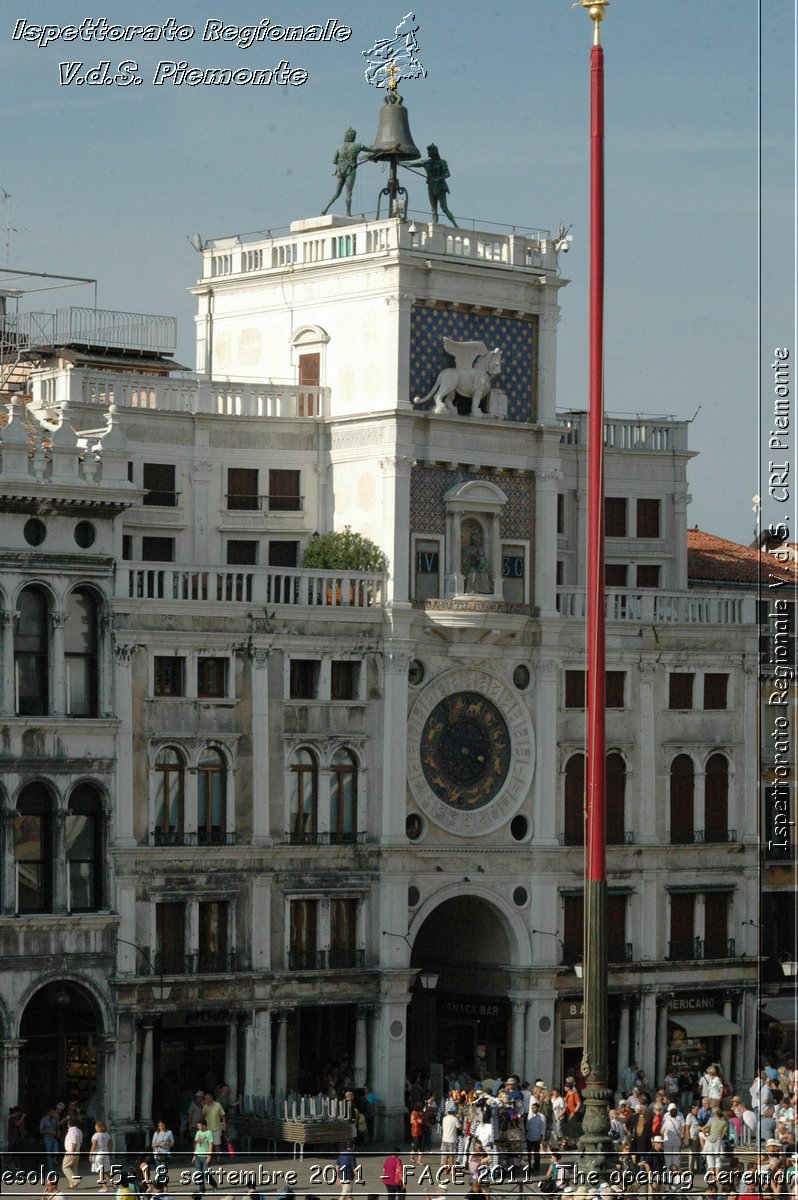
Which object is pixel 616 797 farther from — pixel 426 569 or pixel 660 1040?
pixel 426 569

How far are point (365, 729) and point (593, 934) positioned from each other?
55.2 ft

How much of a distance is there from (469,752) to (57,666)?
11.3 m

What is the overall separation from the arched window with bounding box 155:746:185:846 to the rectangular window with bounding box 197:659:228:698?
1.55m

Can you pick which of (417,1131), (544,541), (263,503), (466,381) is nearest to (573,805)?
(544,541)

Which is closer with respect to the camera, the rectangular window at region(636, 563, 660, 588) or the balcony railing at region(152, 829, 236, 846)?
the balcony railing at region(152, 829, 236, 846)

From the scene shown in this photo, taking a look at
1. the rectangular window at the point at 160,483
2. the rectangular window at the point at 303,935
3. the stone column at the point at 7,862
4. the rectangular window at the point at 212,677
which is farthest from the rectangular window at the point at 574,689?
the stone column at the point at 7,862

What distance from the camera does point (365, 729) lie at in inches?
2886

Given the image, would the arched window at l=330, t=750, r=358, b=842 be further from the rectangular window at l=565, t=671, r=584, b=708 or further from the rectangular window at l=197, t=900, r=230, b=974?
the rectangular window at l=565, t=671, r=584, b=708

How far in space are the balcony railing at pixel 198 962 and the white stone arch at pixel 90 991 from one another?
4.84 ft

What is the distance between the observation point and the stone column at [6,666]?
221 feet

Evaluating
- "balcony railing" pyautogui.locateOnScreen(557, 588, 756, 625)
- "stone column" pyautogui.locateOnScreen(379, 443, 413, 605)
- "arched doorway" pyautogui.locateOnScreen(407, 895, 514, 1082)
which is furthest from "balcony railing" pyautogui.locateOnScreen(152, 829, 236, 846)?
"balcony railing" pyautogui.locateOnScreen(557, 588, 756, 625)

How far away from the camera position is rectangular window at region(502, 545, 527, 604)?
7594cm

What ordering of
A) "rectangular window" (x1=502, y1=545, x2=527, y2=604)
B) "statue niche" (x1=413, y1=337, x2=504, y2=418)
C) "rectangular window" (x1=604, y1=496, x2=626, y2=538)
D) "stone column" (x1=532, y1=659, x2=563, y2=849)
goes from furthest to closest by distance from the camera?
"rectangular window" (x1=604, y1=496, x2=626, y2=538), "stone column" (x1=532, y1=659, x2=563, y2=849), "rectangular window" (x1=502, y1=545, x2=527, y2=604), "statue niche" (x1=413, y1=337, x2=504, y2=418)

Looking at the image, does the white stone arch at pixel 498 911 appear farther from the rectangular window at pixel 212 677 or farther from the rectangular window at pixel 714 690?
the rectangular window at pixel 714 690
